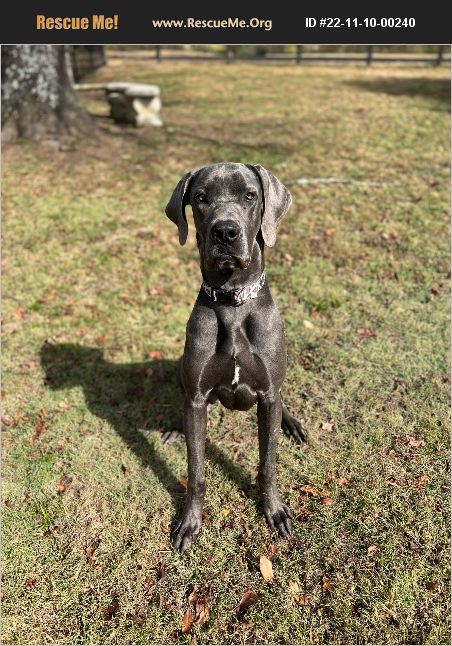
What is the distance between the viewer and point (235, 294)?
3.18 m

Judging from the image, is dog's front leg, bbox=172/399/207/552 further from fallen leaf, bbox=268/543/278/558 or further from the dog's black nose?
the dog's black nose

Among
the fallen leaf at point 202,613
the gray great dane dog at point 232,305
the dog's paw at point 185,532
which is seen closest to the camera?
the gray great dane dog at point 232,305

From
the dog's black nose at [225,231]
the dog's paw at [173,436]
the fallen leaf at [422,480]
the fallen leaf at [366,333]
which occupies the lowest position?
the fallen leaf at [422,480]

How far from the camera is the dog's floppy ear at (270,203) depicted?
3.20 m

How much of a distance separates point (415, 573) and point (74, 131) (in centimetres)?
1011

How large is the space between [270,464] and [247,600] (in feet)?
2.85

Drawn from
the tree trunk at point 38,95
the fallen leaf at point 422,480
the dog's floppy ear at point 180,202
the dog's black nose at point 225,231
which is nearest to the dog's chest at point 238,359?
the dog's black nose at point 225,231

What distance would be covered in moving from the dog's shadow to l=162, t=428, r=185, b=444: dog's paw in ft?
0.21

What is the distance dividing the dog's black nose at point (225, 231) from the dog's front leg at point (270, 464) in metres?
1.14

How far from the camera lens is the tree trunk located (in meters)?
9.39

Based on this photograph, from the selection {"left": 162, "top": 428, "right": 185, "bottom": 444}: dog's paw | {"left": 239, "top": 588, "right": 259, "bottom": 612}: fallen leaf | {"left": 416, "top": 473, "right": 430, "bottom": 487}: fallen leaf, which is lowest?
{"left": 239, "top": 588, "right": 259, "bottom": 612}: fallen leaf

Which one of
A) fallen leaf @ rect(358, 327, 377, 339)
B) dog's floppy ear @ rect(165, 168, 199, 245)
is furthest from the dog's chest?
fallen leaf @ rect(358, 327, 377, 339)

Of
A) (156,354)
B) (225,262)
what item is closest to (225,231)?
(225,262)

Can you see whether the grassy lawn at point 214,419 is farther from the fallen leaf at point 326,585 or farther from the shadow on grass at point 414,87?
the shadow on grass at point 414,87
